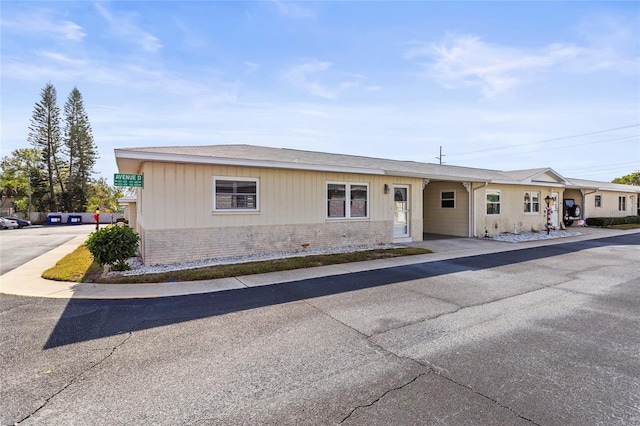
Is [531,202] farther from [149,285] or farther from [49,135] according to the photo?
[49,135]

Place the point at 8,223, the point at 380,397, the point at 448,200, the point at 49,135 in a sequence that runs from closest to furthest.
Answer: the point at 380,397 < the point at 448,200 < the point at 8,223 < the point at 49,135

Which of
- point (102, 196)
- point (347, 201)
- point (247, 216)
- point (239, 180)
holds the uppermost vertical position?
point (102, 196)

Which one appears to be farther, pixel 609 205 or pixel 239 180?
pixel 609 205

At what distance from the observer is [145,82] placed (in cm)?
1188

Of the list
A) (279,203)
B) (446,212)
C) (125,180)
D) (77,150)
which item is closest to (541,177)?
(446,212)

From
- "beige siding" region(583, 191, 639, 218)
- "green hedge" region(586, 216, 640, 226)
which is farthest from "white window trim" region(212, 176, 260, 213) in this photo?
"beige siding" region(583, 191, 639, 218)

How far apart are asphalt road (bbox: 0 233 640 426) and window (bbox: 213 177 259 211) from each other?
12.7ft

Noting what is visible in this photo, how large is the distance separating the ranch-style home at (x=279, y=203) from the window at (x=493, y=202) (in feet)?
0.17

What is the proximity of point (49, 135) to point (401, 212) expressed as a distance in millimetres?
52216

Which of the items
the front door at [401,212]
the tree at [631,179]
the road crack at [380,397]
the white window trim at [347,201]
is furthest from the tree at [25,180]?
the tree at [631,179]

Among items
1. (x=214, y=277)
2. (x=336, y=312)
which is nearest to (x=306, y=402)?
(x=336, y=312)

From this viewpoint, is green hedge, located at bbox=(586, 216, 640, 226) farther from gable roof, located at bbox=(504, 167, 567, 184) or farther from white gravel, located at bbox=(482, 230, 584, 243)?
white gravel, located at bbox=(482, 230, 584, 243)

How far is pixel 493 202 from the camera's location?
1664 centimetres

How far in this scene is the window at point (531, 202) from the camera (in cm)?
1828
